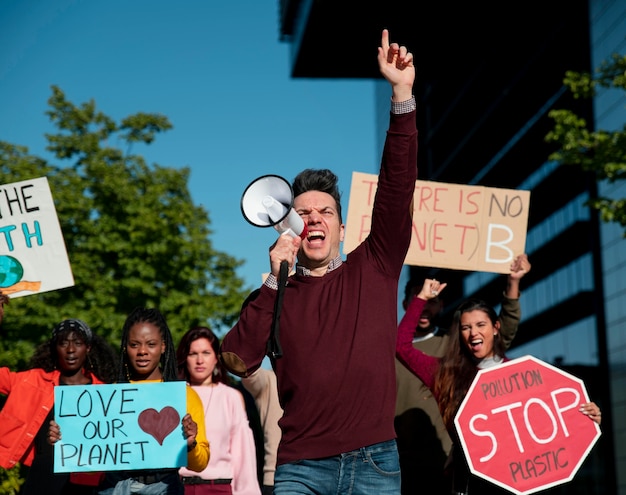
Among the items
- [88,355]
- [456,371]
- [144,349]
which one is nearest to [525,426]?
[456,371]

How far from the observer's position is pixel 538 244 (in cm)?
3953

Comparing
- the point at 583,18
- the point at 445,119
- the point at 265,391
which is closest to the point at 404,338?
the point at 265,391

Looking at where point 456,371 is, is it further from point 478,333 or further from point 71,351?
point 71,351

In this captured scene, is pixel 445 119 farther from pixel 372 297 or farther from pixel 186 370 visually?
pixel 372 297

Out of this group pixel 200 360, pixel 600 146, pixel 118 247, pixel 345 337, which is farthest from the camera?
pixel 118 247

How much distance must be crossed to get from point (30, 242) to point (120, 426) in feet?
7.19

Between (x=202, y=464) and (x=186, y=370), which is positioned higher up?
(x=186, y=370)

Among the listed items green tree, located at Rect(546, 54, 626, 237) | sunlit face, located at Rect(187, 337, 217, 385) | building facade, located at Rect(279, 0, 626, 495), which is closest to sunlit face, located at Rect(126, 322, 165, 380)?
sunlit face, located at Rect(187, 337, 217, 385)

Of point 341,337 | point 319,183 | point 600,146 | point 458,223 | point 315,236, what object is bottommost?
point 341,337

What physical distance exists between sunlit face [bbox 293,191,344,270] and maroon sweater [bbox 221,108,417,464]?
0.07 m

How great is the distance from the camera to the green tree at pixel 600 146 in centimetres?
1351

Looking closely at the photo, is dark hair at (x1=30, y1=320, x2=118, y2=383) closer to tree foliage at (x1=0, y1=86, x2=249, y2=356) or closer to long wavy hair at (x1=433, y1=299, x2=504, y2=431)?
long wavy hair at (x1=433, y1=299, x2=504, y2=431)

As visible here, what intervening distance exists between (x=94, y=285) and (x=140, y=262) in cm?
102

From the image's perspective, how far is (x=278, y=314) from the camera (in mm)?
3480
